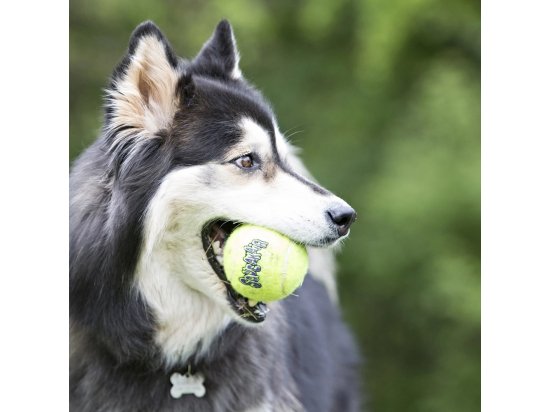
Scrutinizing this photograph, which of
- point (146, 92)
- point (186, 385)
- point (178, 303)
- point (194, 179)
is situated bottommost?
point (186, 385)

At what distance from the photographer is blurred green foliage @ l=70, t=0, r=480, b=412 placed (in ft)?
23.4

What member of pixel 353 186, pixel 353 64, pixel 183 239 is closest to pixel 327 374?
pixel 183 239

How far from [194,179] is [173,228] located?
7.1 inches

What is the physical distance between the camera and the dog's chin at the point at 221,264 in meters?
3.03

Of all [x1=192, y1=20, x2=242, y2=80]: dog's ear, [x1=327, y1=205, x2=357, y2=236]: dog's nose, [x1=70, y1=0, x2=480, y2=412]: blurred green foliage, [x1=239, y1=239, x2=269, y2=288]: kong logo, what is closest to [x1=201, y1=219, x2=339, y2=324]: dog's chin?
[x1=239, y1=239, x2=269, y2=288]: kong logo

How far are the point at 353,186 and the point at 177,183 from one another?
17.3ft

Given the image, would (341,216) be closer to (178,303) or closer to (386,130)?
(178,303)

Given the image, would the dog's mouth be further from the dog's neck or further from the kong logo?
the kong logo

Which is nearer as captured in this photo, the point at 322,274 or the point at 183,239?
the point at 183,239

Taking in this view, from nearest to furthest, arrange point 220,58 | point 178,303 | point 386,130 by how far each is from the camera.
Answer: point 178,303 < point 220,58 < point 386,130

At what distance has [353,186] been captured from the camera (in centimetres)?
820

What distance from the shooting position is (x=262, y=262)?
2891mm

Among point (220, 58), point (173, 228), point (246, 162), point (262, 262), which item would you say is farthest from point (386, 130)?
point (262, 262)
